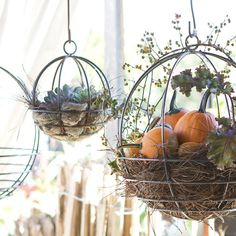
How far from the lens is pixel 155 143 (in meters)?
1.01

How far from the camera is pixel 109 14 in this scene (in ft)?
6.32

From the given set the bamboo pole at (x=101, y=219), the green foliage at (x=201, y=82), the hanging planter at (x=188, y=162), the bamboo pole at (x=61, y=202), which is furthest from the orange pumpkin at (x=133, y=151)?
the bamboo pole at (x=61, y=202)

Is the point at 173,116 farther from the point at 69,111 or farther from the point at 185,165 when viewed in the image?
the point at 69,111

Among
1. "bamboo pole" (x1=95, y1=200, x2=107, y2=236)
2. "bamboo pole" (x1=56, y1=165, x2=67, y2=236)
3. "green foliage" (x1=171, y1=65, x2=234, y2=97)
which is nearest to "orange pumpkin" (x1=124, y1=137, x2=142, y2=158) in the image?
"green foliage" (x1=171, y1=65, x2=234, y2=97)

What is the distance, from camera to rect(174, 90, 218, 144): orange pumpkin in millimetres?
1014

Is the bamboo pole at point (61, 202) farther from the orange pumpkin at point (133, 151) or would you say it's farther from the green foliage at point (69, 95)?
the orange pumpkin at point (133, 151)

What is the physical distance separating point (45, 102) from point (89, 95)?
0.11 metres

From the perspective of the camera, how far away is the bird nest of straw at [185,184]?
967 mm

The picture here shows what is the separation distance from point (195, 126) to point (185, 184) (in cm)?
→ 11

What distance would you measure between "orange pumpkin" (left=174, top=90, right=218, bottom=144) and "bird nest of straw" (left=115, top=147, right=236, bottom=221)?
0.14 ft

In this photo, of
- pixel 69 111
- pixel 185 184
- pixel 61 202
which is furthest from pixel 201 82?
pixel 61 202

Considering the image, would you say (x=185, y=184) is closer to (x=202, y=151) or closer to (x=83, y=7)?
(x=202, y=151)

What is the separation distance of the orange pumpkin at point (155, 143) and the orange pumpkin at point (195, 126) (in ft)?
0.07

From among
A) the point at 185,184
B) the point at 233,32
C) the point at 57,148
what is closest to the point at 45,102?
the point at 185,184
